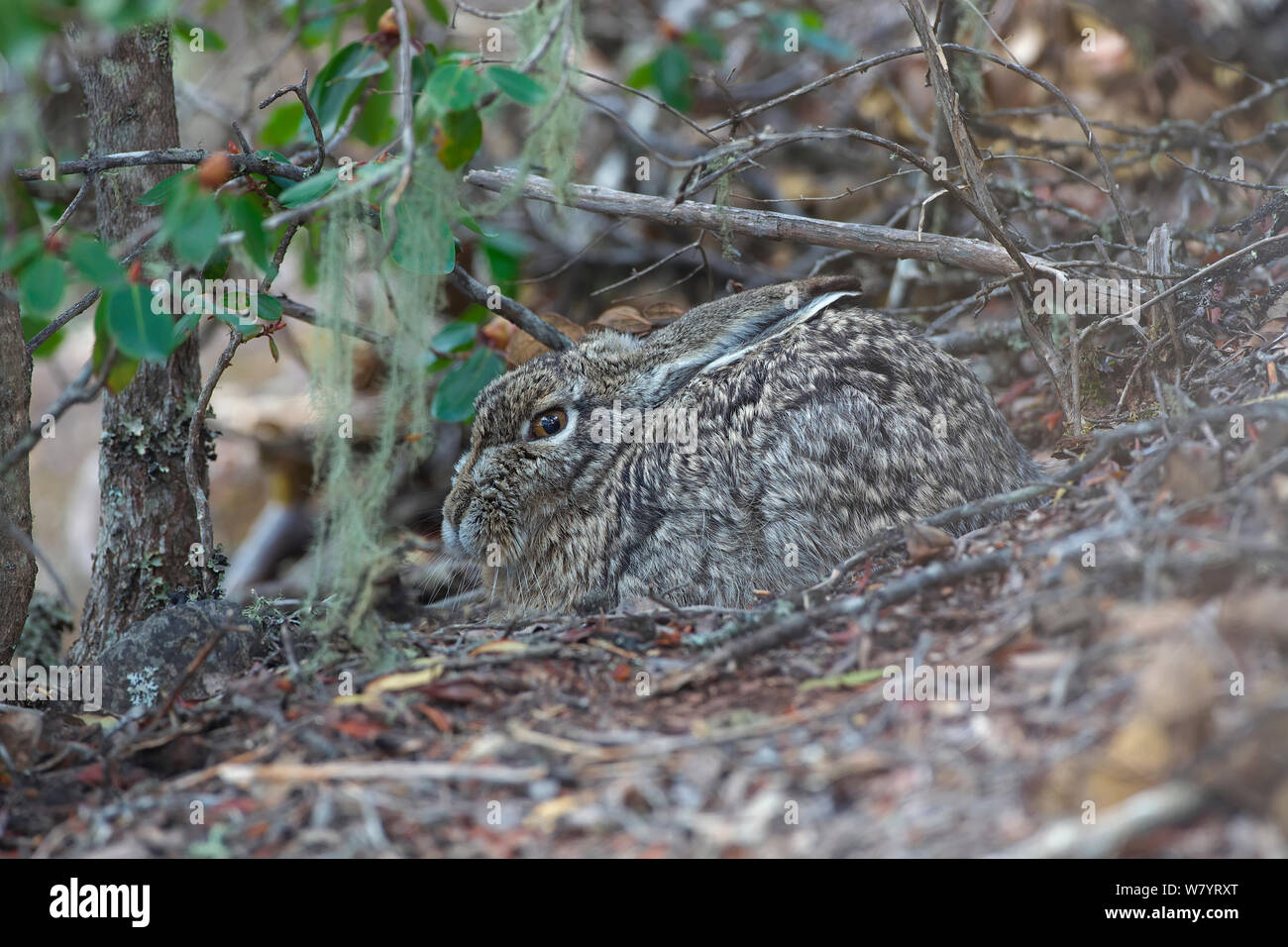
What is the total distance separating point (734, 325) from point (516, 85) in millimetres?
1973

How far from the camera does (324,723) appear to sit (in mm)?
3367

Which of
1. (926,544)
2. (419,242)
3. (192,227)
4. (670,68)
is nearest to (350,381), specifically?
(419,242)

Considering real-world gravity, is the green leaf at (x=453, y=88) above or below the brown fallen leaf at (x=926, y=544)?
above

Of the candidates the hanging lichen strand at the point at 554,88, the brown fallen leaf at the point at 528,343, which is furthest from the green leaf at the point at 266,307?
the brown fallen leaf at the point at 528,343

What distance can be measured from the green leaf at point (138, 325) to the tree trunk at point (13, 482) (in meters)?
1.40

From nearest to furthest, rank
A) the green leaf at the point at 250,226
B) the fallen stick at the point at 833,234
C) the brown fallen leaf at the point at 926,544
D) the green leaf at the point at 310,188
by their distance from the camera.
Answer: the green leaf at the point at 250,226 → the green leaf at the point at 310,188 → the brown fallen leaf at the point at 926,544 → the fallen stick at the point at 833,234

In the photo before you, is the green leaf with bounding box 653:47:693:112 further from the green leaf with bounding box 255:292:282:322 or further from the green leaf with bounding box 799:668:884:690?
the green leaf with bounding box 799:668:884:690

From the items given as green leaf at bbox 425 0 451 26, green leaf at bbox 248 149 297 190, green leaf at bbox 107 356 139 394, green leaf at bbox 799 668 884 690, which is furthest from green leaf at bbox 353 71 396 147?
green leaf at bbox 799 668 884 690

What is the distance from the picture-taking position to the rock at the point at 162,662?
4.15 m

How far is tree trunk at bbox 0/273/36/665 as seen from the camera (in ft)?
15.0

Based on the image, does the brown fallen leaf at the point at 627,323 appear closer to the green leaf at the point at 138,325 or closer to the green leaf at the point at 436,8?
the green leaf at the point at 436,8

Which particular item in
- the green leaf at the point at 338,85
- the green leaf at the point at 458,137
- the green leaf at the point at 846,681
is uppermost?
the green leaf at the point at 338,85

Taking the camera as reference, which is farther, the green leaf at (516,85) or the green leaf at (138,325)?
the green leaf at (516,85)
